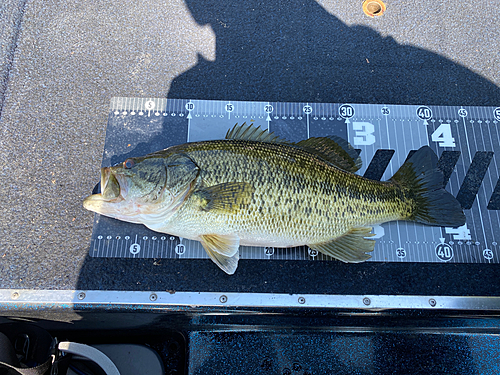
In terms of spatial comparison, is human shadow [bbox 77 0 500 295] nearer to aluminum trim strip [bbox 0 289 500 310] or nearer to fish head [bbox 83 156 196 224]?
fish head [bbox 83 156 196 224]

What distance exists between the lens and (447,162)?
2518 millimetres

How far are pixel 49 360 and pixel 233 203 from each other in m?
1.41

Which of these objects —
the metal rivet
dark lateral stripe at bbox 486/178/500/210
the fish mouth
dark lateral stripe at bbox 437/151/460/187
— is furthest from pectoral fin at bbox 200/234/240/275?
the metal rivet

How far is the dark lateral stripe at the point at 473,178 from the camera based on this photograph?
8.03ft

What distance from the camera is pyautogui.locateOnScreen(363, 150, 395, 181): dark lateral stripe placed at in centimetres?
248

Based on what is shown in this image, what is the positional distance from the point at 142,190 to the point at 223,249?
638 millimetres

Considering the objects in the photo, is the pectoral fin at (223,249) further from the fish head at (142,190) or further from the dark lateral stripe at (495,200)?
the dark lateral stripe at (495,200)

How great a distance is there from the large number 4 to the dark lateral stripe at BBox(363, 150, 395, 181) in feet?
1.32

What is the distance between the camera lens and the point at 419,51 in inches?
→ 111

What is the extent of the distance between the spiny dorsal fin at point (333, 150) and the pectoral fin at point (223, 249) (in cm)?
82

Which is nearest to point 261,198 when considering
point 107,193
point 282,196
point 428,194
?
point 282,196

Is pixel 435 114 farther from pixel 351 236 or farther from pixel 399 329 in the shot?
pixel 399 329

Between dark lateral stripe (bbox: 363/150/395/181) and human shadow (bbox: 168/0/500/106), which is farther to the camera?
human shadow (bbox: 168/0/500/106)

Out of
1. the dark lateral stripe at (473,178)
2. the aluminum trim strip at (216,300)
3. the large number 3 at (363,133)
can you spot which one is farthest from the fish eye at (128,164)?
the dark lateral stripe at (473,178)
